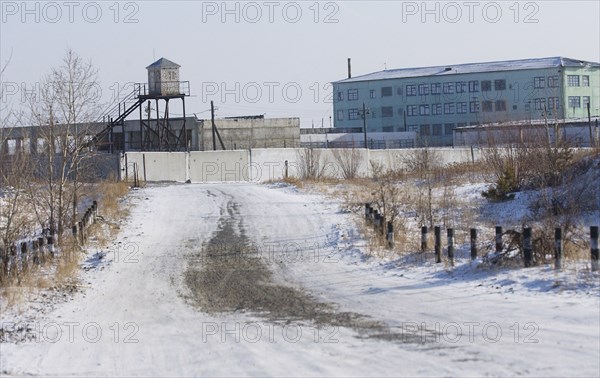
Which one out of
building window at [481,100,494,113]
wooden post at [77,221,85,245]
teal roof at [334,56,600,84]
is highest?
teal roof at [334,56,600,84]

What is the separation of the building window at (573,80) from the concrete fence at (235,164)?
122 ft

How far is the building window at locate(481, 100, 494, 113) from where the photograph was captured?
8731 centimetres

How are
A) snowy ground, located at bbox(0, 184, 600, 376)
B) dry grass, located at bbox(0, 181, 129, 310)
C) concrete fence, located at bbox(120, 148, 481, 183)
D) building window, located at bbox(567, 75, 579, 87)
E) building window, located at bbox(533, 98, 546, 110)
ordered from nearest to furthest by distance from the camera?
snowy ground, located at bbox(0, 184, 600, 376), dry grass, located at bbox(0, 181, 129, 310), concrete fence, located at bbox(120, 148, 481, 183), building window, located at bbox(533, 98, 546, 110), building window, located at bbox(567, 75, 579, 87)

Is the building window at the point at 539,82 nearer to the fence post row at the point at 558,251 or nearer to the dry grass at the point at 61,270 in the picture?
the dry grass at the point at 61,270

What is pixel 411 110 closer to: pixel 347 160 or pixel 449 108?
pixel 449 108

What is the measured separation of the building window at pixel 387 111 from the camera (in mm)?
94312

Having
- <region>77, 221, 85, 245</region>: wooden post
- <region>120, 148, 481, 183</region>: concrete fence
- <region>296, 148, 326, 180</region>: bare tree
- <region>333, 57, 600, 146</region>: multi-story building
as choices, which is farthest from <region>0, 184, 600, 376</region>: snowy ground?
<region>333, 57, 600, 146</region>: multi-story building

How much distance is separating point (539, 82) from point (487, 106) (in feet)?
19.1

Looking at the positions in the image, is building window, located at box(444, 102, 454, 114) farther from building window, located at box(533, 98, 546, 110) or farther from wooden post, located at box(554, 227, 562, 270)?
wooden post, located at box(554, 227, 562, 270)

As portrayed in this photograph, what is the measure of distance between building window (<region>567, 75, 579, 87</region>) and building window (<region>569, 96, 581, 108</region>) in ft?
4.48

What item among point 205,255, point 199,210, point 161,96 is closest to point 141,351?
point 205,255

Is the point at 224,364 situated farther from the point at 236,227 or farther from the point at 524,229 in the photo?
the point at 236,227

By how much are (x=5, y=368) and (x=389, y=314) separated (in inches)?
220

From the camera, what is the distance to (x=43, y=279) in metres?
16.4
